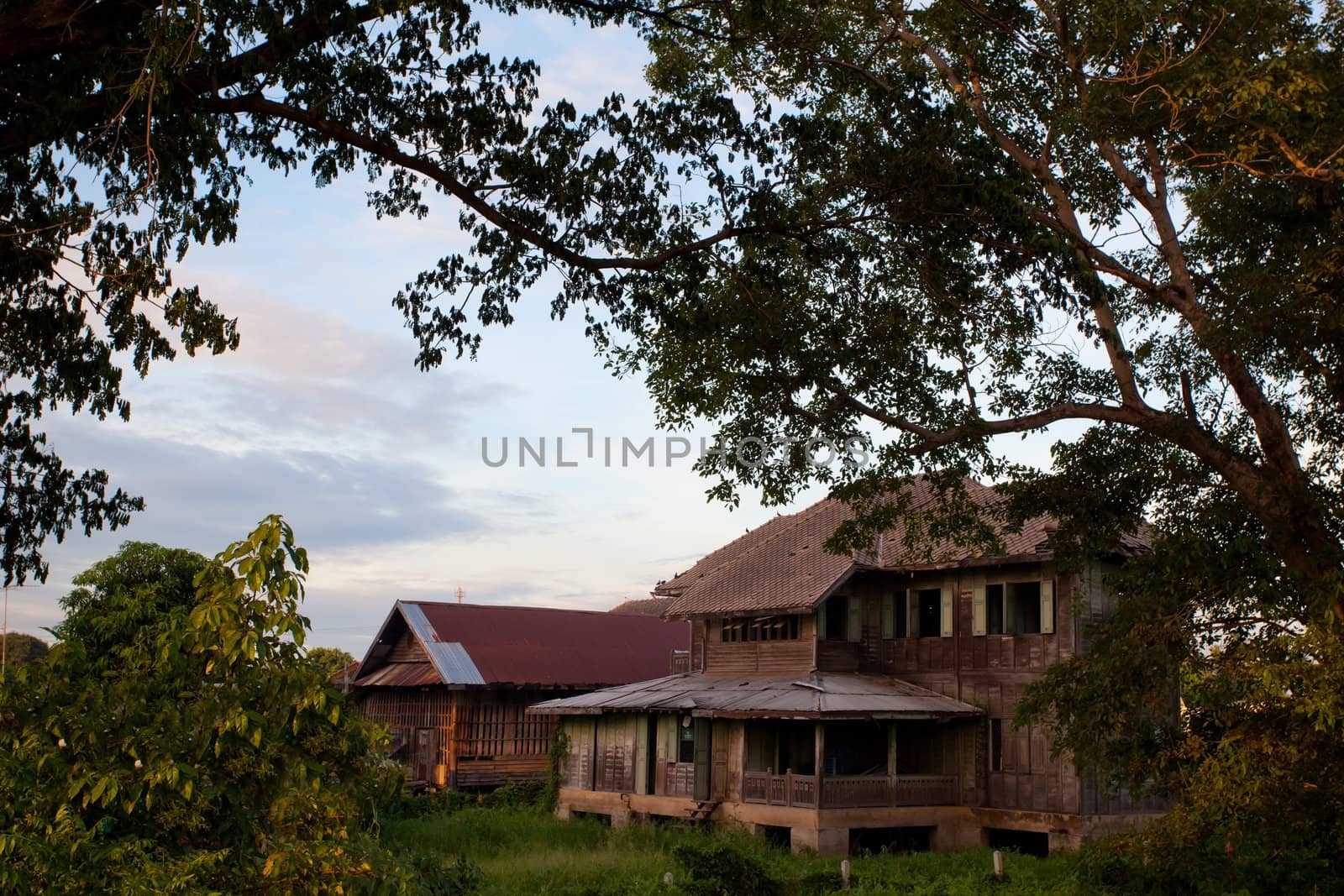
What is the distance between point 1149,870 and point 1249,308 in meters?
6.90

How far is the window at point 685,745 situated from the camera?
89.2ft

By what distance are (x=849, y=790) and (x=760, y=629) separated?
5.15 meters

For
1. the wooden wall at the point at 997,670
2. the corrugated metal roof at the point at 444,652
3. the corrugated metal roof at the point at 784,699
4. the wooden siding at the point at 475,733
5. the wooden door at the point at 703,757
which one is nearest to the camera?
the wooden wall at the point at 997,670

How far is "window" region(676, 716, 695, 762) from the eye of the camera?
89.2 feet

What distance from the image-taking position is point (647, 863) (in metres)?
20.8

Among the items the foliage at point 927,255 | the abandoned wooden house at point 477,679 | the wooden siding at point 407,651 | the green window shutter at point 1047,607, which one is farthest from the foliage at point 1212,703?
the wooden siding at point 407,651

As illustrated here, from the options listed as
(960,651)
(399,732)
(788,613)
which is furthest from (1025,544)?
(399,732)

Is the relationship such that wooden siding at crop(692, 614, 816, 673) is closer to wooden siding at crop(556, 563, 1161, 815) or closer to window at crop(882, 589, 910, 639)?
wooden siding at crop(556, 563, 1161, 815)

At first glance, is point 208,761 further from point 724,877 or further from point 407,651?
point 407,651

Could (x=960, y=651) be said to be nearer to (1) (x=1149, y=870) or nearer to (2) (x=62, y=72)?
(1) (x=1149, y=870)

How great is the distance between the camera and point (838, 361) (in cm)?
1477

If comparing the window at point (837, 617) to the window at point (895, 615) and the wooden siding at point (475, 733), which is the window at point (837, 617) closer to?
the window at point (895, 615)

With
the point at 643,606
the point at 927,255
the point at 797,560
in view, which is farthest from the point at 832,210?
the point at 643,606

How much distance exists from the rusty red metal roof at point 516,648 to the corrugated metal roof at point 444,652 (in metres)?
0.02
